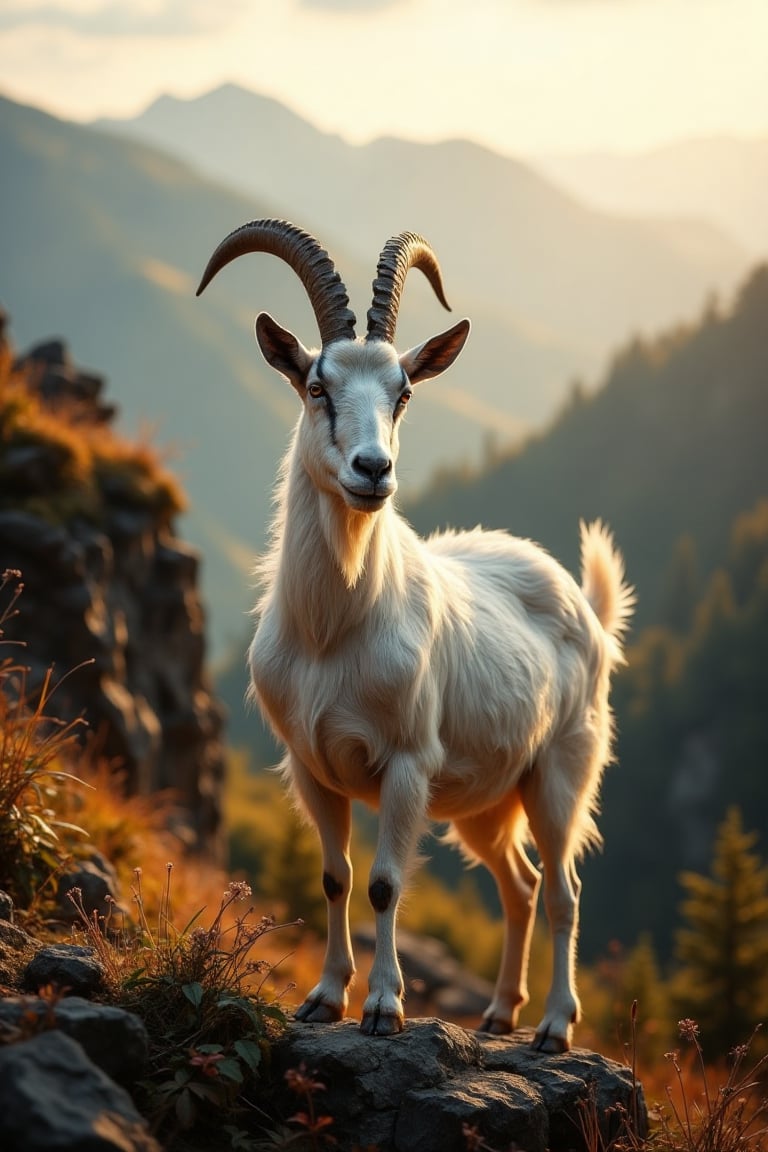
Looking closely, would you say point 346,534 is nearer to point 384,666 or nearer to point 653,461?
point 384,666

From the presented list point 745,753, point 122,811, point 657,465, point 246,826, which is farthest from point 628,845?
point 122,811

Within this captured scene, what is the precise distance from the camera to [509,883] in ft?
24.9

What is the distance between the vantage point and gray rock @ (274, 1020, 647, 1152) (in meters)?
5.21

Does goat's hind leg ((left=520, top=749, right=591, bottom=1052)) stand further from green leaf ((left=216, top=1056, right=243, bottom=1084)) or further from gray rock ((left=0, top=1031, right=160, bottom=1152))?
gray rock ((left=0, top=1031, right=160, bottom=1152))

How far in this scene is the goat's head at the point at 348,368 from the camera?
5.55 metres

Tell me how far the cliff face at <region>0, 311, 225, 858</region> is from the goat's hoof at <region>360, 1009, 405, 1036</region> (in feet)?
22.1

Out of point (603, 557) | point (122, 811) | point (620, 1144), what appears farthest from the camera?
point (122, 811)

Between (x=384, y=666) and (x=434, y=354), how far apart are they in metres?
1.68

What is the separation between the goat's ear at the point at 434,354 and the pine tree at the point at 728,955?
62.8 feet

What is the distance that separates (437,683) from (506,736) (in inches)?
23.8

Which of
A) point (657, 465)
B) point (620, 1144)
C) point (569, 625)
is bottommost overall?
point (620, 1144)

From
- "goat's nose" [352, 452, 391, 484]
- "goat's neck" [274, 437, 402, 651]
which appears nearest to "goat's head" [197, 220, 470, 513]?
"goat's nose" [352, 452, 391, 484]

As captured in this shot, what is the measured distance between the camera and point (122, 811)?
1030cm

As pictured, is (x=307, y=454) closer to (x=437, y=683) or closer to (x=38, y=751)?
(x=437, y=683)
